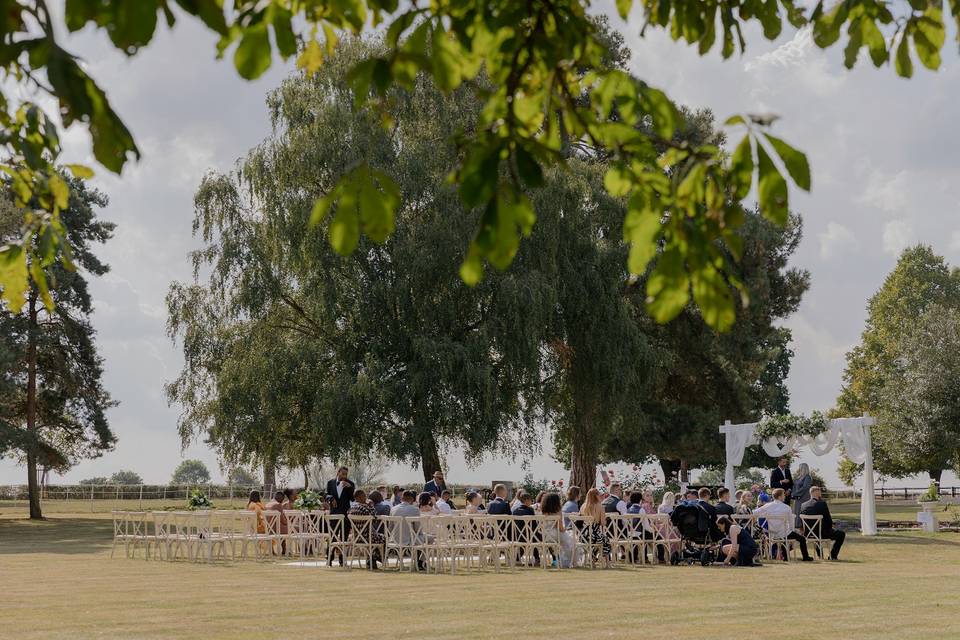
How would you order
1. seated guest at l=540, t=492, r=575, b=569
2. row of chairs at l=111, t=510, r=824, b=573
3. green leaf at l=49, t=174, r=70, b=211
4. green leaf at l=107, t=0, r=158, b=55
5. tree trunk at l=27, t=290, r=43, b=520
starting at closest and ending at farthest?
green leaf at l=107, t=0, r=158, b=55 < green leaf at l=49, t=174, r=70, b=211 < row of chairs at l=111, t=510, r=824, b=573 < seated guest at l=540, t=492, r=575, b=569 < tree trunk at l=27, t=290, r=43, b=520

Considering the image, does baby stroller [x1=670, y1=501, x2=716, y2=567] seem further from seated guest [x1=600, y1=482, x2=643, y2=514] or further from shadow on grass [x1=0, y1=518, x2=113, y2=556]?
shadow on grass [x1=0, y1=518, x2=113, y2=556]

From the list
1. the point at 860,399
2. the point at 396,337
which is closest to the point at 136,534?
the point at 396,337

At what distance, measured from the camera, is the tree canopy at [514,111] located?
114 inches

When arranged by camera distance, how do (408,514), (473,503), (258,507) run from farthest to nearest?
(258,507) → (473,503) → (408,514)

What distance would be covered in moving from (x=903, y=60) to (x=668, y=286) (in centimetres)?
148

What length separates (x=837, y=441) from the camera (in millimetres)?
30375

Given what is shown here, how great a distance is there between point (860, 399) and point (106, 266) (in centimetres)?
3495

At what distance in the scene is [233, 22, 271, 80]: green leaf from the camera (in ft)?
10.0

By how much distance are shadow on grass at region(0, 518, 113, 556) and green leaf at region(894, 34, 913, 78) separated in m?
22.7

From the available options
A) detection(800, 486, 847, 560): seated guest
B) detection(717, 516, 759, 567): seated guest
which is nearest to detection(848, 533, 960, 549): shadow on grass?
detection(800, 486, 847, 560): seated guest

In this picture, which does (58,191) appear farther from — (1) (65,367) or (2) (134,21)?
(1) (65,367)

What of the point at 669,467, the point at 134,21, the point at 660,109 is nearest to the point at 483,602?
the point at 660,109

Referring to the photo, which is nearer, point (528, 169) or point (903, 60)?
point (528, 169)

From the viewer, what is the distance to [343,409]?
27.0 m
